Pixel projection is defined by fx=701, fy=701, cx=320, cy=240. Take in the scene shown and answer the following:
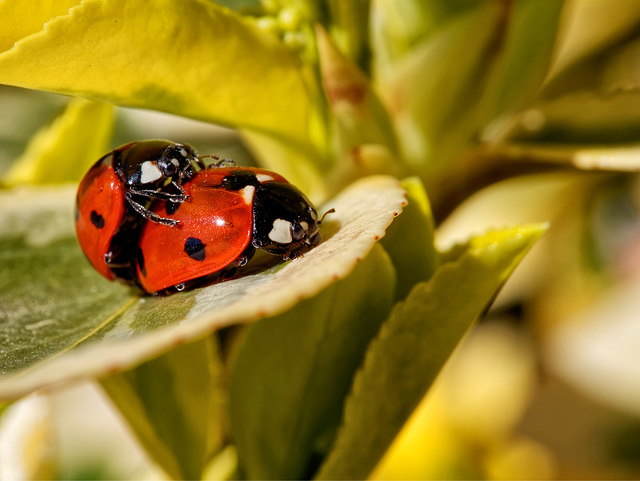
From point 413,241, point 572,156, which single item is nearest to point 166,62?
point 413,241

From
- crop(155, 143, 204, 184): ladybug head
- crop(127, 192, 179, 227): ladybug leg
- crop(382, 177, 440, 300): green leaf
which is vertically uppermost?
crop(155, 143, 204, 184): ladybug head

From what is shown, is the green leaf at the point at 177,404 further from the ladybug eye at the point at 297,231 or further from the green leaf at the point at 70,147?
the green leaf at the point at 70,147

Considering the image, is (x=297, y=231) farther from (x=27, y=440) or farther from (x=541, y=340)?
(x=541, y=340)

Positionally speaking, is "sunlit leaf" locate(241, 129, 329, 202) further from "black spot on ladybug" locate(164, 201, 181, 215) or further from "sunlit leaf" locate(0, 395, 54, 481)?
"sunlit leaf" locate(0, 395, 54, 481)

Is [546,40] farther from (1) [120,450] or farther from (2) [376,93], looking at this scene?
(1) [120,450]

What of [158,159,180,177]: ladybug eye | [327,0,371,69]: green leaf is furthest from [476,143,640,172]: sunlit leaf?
[158,159,180,177]: ladybug eye

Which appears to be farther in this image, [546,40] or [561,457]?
[561,457]

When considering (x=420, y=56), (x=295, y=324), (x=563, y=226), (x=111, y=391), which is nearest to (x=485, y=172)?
(x=420, y=56)
